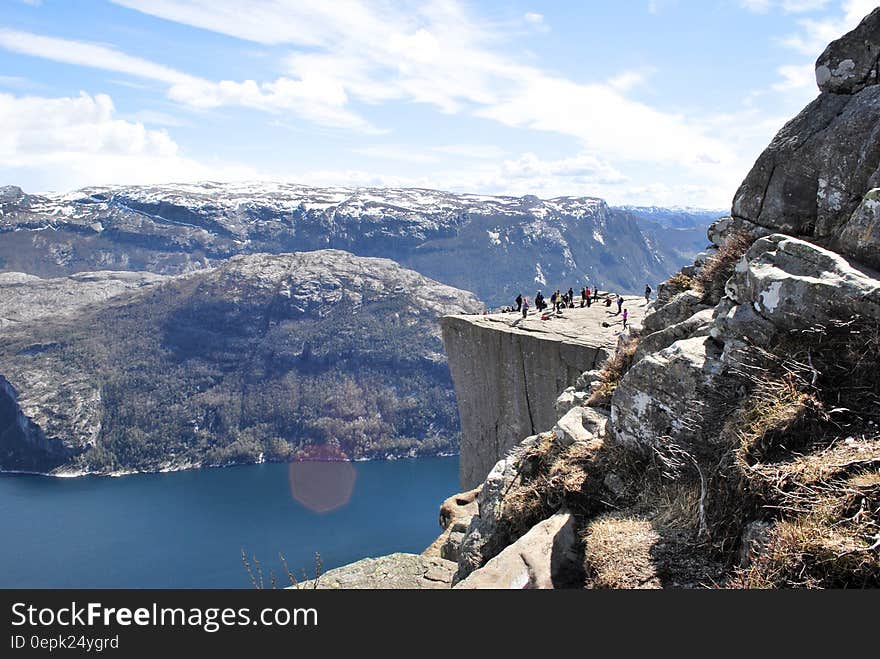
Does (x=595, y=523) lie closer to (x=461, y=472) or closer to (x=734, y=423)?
(x=734, y=423)

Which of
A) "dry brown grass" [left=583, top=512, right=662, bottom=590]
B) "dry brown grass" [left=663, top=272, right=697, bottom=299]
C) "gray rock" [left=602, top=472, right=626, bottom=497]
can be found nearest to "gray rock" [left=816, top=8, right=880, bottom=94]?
"dry brown grass" [left=663, top=272, right=697, bottom=299]

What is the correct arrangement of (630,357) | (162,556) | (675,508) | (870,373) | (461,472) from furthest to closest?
(162,556) < (461,472) < (630,357) < (675,508) < (870,373)

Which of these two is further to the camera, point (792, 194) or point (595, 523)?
point (792, 194)

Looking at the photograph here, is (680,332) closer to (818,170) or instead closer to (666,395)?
(666,395)

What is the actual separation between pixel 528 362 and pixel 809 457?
18538 mm

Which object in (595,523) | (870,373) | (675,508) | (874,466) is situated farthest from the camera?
(595,523)

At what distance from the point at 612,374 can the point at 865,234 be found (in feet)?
18.8

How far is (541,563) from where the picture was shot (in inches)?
322

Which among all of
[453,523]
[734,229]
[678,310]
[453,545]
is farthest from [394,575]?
[734,229]

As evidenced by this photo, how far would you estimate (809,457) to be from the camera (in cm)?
648

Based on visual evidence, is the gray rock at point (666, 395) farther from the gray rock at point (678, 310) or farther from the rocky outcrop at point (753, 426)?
the gray rock at point (678, 310)

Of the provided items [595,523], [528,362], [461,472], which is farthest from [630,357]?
[461,472]

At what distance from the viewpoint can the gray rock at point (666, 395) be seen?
28.1ft

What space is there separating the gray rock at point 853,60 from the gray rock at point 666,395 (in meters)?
6.23
